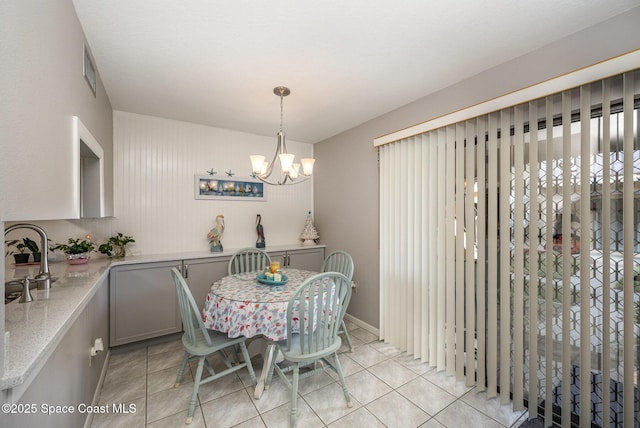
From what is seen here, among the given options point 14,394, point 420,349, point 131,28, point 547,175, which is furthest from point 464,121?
point 14,394

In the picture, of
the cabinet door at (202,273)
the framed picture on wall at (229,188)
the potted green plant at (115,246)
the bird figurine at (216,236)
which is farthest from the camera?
the framed picture on wall at (229,188)

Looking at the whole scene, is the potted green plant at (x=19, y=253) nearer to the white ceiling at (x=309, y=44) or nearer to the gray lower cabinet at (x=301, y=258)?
the white ceiling at (x=309, y=44)

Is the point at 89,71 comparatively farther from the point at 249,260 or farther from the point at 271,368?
the point at 271,368

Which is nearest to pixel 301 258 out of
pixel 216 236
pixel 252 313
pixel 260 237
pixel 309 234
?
pixel 309 234

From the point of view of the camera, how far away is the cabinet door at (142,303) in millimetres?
2648

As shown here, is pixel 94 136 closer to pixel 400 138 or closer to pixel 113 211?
pixel 113 211

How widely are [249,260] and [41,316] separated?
221cm

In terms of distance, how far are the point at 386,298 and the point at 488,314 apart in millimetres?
1107

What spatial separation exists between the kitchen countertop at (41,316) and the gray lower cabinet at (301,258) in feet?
6.16

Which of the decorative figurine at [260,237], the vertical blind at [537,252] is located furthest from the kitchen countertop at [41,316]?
the vertical blind at [537,252]

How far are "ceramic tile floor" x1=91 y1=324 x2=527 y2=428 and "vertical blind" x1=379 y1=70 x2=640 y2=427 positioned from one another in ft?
0.69

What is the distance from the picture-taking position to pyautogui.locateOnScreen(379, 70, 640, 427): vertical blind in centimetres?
156

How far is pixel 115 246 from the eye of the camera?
2895 millimetres

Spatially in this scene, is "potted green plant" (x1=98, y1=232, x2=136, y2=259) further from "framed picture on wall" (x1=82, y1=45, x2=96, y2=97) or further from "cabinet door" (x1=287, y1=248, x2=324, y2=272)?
"cabinet door" (x1=287, y1=248, x2=324, y2=272)
